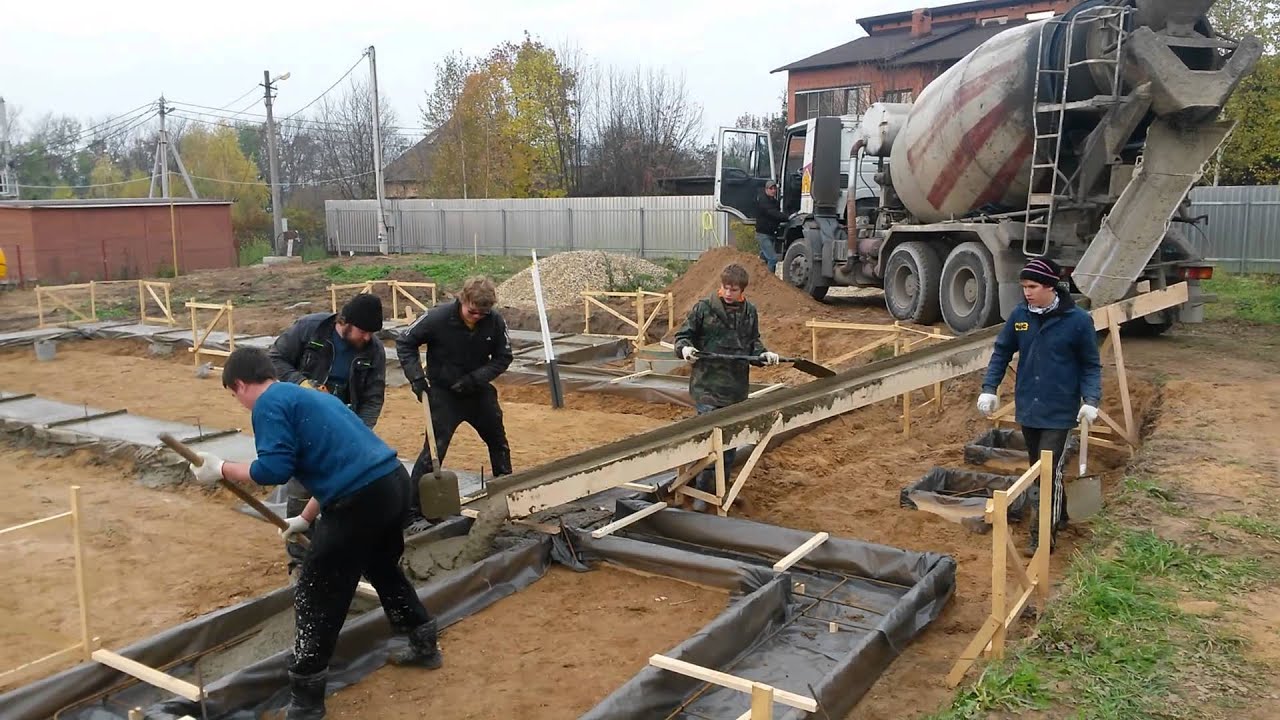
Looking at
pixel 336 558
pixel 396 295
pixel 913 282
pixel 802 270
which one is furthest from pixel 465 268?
pixel 336 558

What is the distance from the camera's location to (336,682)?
425 cm

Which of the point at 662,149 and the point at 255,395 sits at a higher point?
the point at 662,149

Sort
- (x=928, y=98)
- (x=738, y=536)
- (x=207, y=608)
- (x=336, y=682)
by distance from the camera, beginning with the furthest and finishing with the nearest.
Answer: (x=928, y=98) < (x=738, y=536) < (x=207, y=608) < (x=336, y=682)

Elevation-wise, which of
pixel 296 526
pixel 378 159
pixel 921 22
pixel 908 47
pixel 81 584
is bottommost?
pixel 81 584

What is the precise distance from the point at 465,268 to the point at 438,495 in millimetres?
22781

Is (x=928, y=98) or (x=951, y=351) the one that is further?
(x=928, y=98)

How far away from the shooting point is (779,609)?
4770 mm

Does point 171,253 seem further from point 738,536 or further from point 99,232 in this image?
point 738,536

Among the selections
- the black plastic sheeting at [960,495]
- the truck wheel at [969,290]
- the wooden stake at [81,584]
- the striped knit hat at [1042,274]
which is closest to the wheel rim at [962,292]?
the truck wheel at [969,290]

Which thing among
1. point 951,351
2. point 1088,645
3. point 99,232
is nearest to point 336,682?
point 1088,645

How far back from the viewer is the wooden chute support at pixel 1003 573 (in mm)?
3672

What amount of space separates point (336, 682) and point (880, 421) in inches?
251

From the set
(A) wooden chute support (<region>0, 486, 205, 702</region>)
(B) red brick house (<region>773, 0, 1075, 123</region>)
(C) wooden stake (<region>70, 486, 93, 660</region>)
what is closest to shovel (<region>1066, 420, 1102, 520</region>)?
(A) wooden chute support (<region>0, 486, 205, 702</region>)

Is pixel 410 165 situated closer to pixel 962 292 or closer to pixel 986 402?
pixel 962 292
